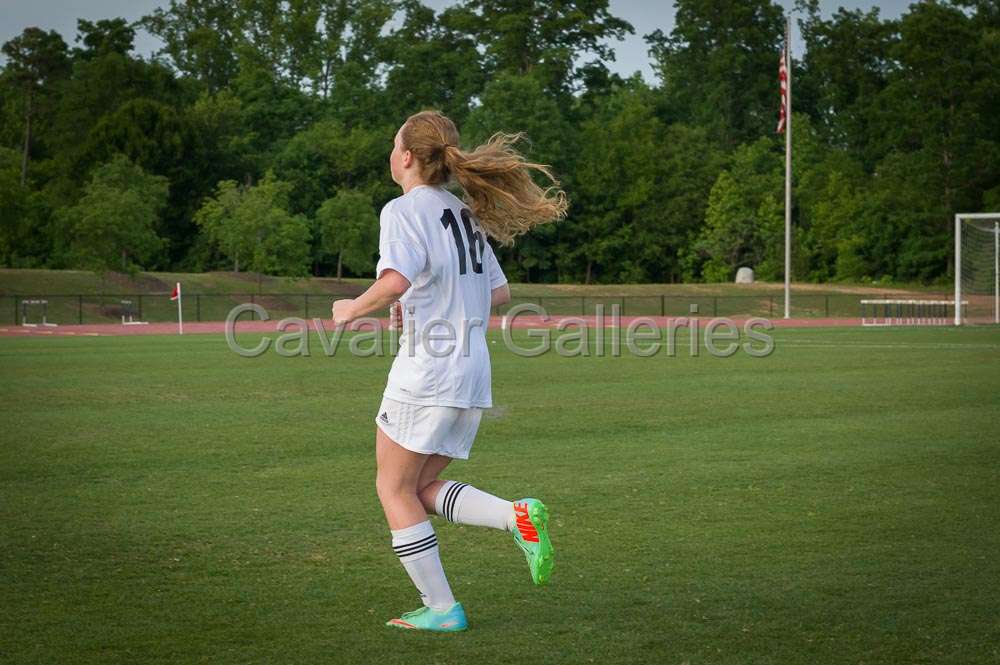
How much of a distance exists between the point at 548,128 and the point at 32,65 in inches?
1257

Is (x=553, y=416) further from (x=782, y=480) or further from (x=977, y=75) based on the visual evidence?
(x=977, y=75)

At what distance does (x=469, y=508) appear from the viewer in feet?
18.3

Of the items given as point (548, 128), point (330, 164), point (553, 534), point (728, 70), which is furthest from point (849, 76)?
point (553, 534)

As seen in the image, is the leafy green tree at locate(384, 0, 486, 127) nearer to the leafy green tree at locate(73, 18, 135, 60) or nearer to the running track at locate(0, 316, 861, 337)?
the leafy green tree at locate(73, 18, 135, 60)

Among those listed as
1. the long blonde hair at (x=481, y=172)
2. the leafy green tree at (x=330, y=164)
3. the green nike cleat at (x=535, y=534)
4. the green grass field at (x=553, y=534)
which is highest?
the leafy green tree at (x=330, y=164)

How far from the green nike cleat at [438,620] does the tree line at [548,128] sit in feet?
171

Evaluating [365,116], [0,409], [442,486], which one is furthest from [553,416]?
[365,116]

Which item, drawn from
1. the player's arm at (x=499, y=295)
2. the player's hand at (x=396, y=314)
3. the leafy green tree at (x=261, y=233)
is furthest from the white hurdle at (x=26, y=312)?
the player's hand at (x=396, y=314)

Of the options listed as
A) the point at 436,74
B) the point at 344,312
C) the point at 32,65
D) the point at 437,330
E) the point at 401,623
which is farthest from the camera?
the point at 436,74

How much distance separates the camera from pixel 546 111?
7594 centimetres

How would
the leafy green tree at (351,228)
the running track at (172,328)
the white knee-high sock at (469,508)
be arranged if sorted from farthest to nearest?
the leafy green tree at (351,228), the running track at (172,328), the white knee-high sock at (469,508)

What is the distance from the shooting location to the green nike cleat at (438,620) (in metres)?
5.40

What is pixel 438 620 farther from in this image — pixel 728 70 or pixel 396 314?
pixel 728 70

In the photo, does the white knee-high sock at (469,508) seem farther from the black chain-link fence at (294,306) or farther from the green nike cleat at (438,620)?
the black chain-link fence at (294,306)
